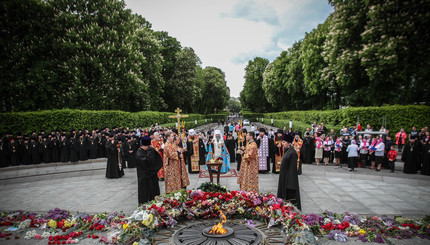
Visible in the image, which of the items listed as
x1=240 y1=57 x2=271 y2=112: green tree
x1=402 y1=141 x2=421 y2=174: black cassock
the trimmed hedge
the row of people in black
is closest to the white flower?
the row of people in black

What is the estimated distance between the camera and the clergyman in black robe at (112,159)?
35.6 feet

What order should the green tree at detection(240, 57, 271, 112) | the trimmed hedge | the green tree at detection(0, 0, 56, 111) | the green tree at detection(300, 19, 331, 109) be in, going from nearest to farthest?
the trimmed hedge, the green tree at detection(0, 0, 56, 111), the green tree at detection(300, 19, 331, 109), the green tree at detection(240, 57, 271, 112)

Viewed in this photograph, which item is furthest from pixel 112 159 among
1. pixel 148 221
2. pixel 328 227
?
pixel 328 227

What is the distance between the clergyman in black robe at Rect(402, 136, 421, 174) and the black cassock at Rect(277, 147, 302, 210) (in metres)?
7.74

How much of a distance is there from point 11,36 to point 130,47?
882 centimetres

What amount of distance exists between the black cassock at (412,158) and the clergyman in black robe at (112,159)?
1349 centimetres

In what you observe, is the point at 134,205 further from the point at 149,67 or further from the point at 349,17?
the point at 149,67

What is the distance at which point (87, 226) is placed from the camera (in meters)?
5.76

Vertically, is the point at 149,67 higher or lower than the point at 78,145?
higher

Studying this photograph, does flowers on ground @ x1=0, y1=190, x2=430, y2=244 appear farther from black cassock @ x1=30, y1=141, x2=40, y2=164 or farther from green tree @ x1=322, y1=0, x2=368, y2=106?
green tree @ x1=322, y1=0, x2=368, y2=106

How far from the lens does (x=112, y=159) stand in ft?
36.2

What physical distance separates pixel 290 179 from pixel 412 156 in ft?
26.5

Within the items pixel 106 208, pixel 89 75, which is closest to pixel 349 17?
pixel 106 208

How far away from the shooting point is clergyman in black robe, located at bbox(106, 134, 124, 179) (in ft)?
35.6
